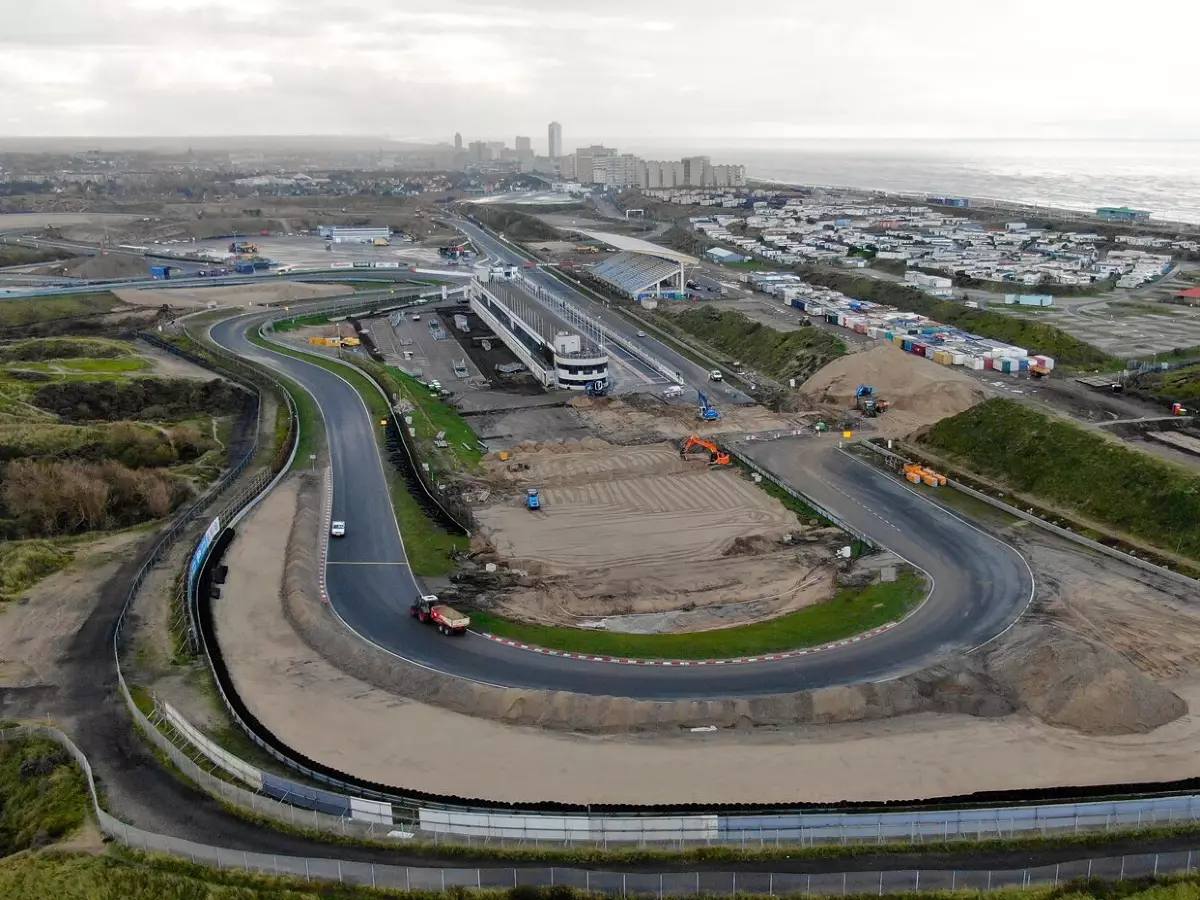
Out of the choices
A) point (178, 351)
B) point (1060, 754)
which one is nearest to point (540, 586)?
point (1060, 754)

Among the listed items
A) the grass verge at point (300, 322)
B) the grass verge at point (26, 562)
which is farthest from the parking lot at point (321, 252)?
the grass verge at point (26, 562)

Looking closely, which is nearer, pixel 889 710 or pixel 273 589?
pixel 889 710

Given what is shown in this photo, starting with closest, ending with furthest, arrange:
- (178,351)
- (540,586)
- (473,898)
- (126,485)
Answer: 1. (473,898)
2. (540,586)
3. (126,485)
4. (178,351)

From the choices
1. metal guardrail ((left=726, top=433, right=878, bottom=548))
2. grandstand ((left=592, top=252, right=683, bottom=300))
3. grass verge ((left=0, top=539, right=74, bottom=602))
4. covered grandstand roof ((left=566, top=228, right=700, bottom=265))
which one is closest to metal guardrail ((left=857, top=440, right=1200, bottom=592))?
metal guardrail ((left=726, top=433, right=878, bottom=548))

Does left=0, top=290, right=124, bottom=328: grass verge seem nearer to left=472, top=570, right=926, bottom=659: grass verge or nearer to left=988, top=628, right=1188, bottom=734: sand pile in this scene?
left=472, top=570, right=926, bottom=659: grass verge

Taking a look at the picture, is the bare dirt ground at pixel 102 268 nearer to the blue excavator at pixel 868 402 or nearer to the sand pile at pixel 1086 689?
the blue excavator at pixel 868 402

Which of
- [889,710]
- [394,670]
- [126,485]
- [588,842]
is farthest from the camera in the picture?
[126,485]

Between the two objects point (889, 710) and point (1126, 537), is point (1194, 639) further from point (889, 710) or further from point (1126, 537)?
point (889, 710)
